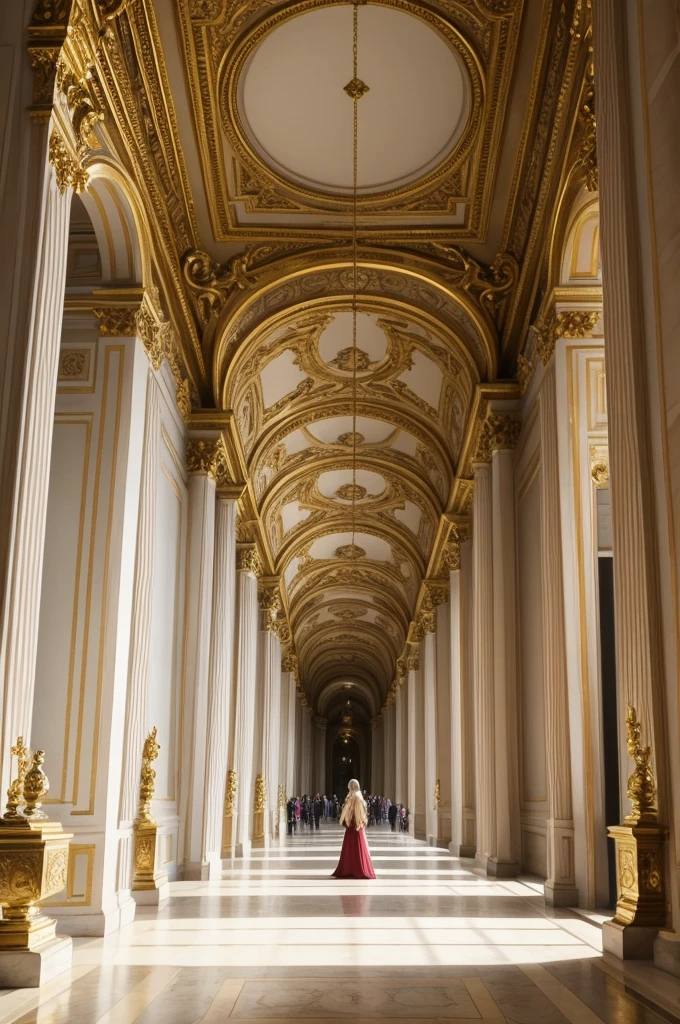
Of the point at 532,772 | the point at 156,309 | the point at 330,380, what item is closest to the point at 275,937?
the point at 532,772

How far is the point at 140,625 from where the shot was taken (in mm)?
10609

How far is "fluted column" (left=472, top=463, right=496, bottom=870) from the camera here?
14016 mm

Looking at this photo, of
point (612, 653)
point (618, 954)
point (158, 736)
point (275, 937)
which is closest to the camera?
point (618, 954)

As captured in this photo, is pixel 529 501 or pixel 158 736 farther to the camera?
pixel 529 501

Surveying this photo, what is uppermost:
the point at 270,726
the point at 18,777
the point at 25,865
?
the point at 270,726

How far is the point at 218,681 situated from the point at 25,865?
966 cm

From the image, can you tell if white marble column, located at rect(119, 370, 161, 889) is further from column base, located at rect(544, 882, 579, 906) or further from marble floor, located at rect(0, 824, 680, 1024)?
column base, located at rect(544, 882, 579, 906)

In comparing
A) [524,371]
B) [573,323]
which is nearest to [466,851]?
[524,371]

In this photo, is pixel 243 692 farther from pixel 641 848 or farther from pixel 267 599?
pixel 641 848

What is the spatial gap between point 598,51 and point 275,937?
742cm

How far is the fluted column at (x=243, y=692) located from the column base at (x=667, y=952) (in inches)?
541

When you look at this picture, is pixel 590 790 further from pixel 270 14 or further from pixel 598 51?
pixel 270 14

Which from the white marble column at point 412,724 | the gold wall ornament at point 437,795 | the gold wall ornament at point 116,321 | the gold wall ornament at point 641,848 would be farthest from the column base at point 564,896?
the white marble column at point 412,724

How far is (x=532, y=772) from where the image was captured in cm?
1334
